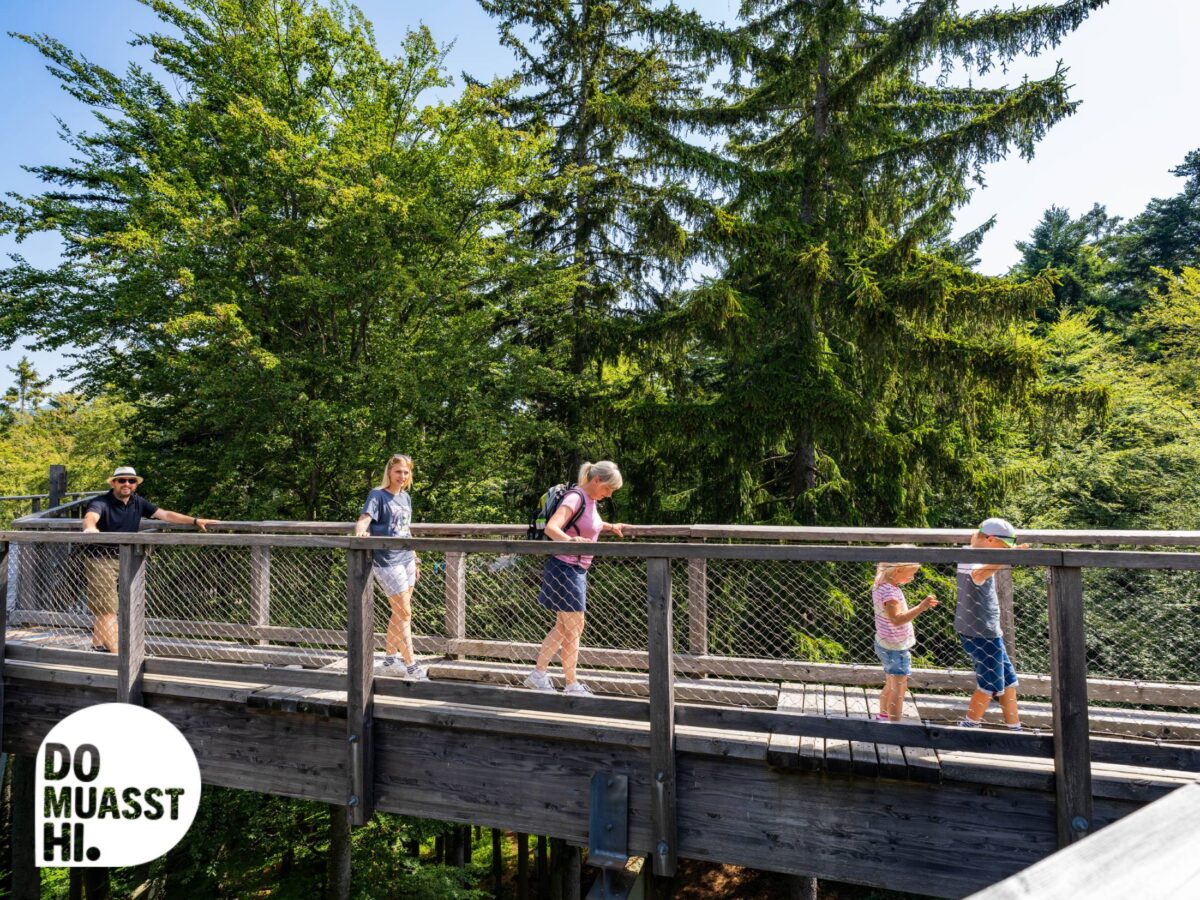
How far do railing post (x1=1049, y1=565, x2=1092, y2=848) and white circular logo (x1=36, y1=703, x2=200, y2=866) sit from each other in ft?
17.5

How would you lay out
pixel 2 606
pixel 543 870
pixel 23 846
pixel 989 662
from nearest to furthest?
pixel 989 662 < pixel 2 606 < pixel 23 846 < pixel 543 870

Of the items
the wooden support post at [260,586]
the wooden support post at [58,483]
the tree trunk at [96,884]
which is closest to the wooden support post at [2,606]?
the wooden support post at [260,586]

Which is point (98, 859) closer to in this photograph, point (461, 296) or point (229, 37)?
point (461, 296)

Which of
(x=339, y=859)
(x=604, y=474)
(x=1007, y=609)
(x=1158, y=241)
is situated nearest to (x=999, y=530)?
(x=1007, y=609)

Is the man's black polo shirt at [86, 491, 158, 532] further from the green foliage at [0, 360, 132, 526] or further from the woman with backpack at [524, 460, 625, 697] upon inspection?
the green foliage at [0, 360, 132, 526]

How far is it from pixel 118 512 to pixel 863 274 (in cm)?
927

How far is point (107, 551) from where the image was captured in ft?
19.5

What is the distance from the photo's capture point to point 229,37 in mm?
11656

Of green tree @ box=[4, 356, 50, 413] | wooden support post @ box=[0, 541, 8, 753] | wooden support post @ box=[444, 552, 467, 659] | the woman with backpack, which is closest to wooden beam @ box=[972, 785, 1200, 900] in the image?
the woman with backpack

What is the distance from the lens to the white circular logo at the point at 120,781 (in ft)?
16.5

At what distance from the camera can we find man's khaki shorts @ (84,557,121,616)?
19.1ft

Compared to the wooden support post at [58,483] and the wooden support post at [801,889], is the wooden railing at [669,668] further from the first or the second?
the wooden support post at [801,889]

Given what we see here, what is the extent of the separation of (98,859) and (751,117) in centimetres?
1231

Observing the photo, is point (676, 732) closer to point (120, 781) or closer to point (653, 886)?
Result: point (653, 886)
